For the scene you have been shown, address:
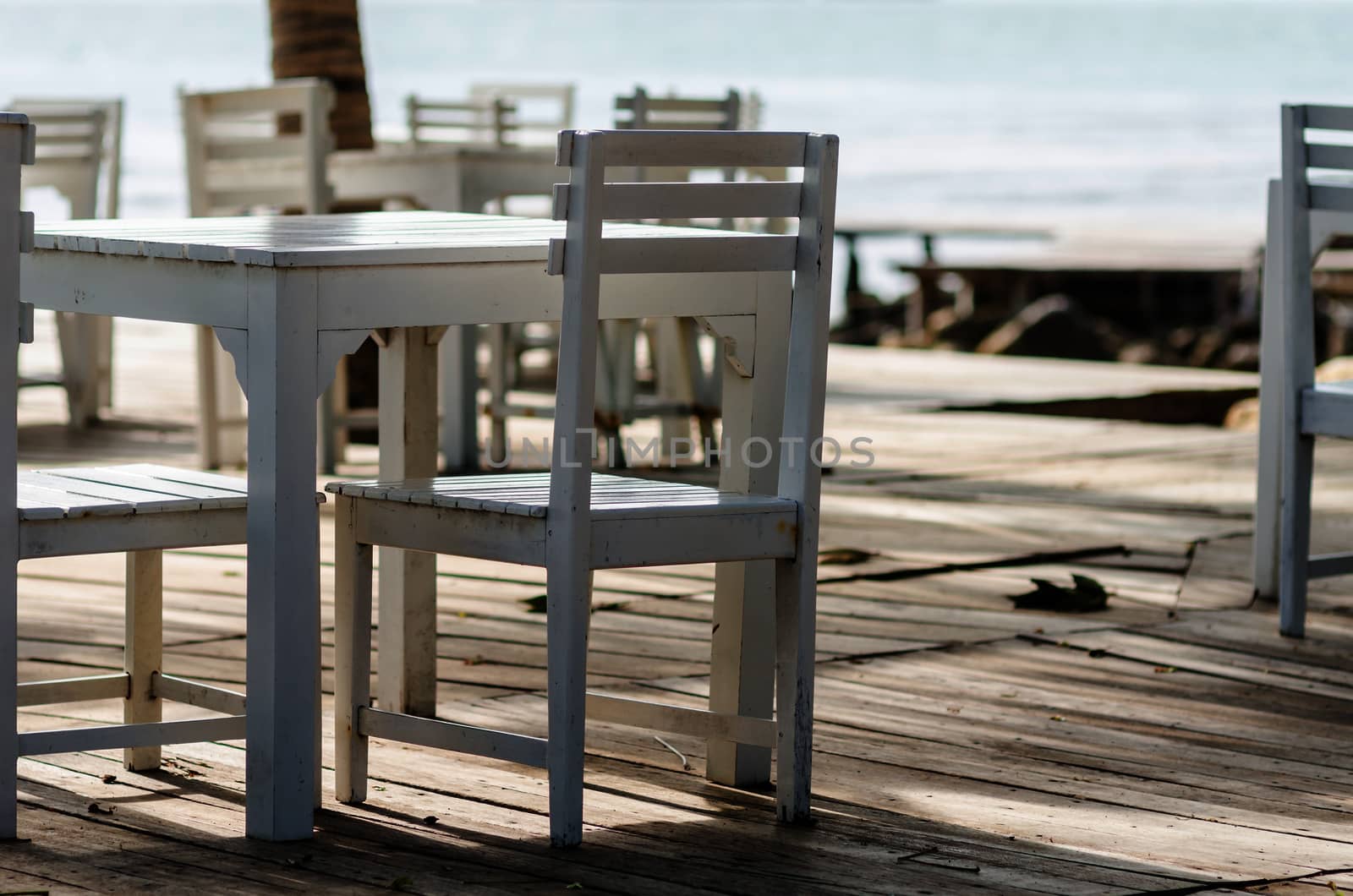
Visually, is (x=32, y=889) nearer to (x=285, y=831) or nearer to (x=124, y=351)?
(x=285, y=831)

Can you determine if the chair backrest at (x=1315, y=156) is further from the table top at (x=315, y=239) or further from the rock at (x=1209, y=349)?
the rock at (x=1209, y=349)

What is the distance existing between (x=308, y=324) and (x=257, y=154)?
3579mm

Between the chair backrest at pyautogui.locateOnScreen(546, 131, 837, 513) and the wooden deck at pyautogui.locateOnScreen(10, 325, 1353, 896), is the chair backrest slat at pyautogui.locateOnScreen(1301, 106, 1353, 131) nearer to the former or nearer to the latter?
the wooden deck at pyautogui.locateOnScreen(10, 325, 1353, 896)

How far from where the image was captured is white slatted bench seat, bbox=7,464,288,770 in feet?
7.74

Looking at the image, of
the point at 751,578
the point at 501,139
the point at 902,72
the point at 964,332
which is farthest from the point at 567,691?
the point at 902,72

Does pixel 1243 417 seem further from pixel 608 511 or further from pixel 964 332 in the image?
pixel 964 332

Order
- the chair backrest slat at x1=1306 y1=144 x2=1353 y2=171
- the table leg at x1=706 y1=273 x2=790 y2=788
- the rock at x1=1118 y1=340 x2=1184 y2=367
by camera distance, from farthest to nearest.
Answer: the rock at x1=1118 y1=340 x2=1184 y2=367 < the chair backrest slat at x1=1306 y1=144 x2=1353 y2=171 < the table leg at x1=706 y1=273 x2=790 y2=788

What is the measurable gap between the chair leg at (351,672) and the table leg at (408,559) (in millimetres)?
298

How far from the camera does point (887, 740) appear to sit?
3.01m

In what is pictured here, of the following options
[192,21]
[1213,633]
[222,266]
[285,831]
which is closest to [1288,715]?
[1213,633]

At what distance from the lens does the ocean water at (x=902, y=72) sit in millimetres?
35125

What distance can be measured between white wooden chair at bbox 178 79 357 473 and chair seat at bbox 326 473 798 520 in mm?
3049

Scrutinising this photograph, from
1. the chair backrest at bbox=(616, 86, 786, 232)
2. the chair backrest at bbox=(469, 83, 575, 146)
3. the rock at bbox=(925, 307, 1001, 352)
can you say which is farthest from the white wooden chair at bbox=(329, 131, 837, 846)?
the rock at bbox=(925, 307, 1001, 352)

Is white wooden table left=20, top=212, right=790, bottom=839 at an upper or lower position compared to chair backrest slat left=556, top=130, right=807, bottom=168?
lower
